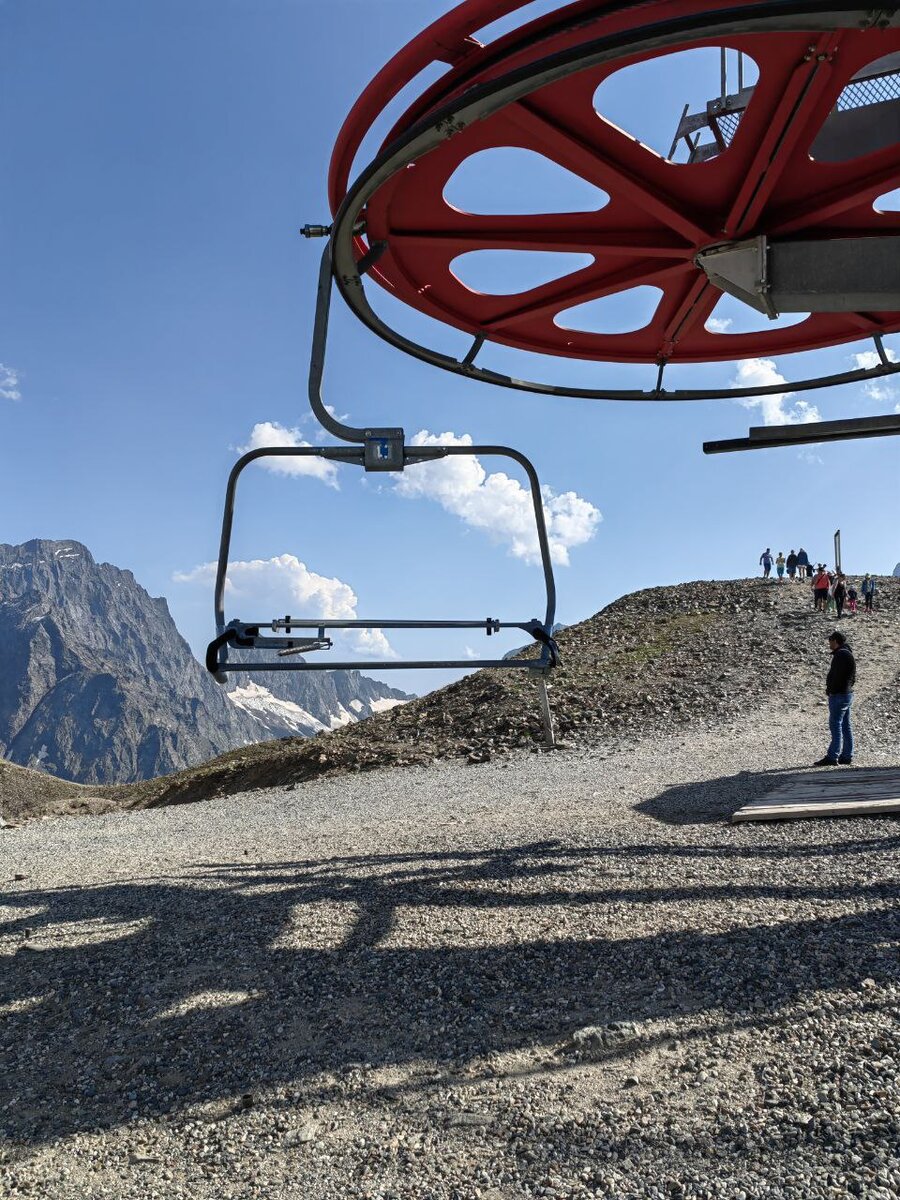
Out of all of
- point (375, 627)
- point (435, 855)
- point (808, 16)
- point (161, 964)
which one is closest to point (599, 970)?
point (375, 627)

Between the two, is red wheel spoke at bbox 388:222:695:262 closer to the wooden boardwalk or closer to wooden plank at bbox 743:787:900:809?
the wooden boardwalk

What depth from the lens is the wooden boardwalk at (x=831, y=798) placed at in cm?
699

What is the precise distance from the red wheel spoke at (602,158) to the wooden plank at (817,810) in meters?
4.77

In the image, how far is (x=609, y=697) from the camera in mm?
17594

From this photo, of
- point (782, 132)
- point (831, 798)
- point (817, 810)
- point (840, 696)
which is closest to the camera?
point (782, 132)

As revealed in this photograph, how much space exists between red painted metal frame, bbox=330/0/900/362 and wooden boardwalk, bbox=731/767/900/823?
3.72 m

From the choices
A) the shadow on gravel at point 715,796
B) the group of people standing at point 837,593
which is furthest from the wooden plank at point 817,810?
the group of people standing at point 837,593

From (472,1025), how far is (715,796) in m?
6.78

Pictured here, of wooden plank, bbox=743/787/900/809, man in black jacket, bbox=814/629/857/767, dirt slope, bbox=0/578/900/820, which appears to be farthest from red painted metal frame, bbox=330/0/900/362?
dirt slope, bbox=0/578/900/820

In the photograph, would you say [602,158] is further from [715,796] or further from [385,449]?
[715,796]

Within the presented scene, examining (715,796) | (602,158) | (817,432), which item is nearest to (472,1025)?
(817,432)

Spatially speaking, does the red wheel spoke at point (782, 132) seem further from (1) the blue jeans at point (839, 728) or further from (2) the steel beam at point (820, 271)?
(1) the blue jeans at point (839, 728)

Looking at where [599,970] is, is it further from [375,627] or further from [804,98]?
[804,98]

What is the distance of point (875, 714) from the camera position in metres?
15.5
